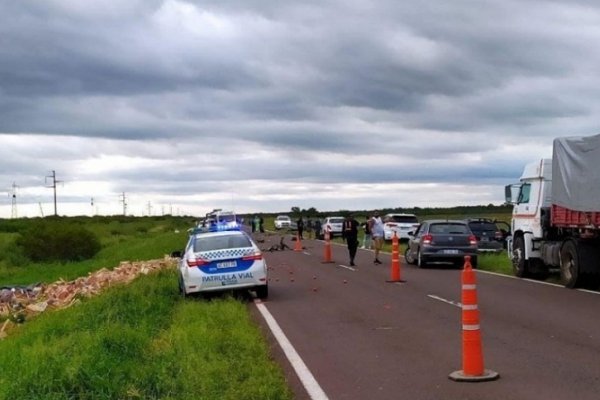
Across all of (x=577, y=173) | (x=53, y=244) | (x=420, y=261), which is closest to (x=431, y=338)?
(x=577, y=173)

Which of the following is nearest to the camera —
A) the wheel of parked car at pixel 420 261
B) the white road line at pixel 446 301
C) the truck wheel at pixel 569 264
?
the white road line at pixel 446 301

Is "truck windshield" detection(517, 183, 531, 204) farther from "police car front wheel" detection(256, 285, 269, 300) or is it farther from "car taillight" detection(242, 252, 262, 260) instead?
"car taillight" detection(242, 252, 262, 260)

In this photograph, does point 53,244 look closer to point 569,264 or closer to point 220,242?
point 220,242

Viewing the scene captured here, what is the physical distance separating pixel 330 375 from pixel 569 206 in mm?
11099

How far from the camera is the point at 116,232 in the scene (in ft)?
301

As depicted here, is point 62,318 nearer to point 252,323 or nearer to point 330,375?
point 252,323

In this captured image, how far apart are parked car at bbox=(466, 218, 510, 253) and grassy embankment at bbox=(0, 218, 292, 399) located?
1833cm

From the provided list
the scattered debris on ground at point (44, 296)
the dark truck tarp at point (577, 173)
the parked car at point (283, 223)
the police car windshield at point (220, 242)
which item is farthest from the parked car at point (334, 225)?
the police car windshield at point (220, 242)

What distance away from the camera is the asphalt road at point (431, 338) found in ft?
28.9

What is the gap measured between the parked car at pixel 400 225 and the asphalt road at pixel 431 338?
23.5 metres

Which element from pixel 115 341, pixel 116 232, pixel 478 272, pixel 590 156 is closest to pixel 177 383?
pixel 115 341

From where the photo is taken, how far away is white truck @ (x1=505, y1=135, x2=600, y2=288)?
1812 centimetres

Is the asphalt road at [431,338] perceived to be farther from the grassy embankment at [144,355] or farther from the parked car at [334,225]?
the parked car at [334,225]

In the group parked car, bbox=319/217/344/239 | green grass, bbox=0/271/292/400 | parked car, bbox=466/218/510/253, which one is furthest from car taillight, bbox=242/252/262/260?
parked car, bbox=319/217/344/239
